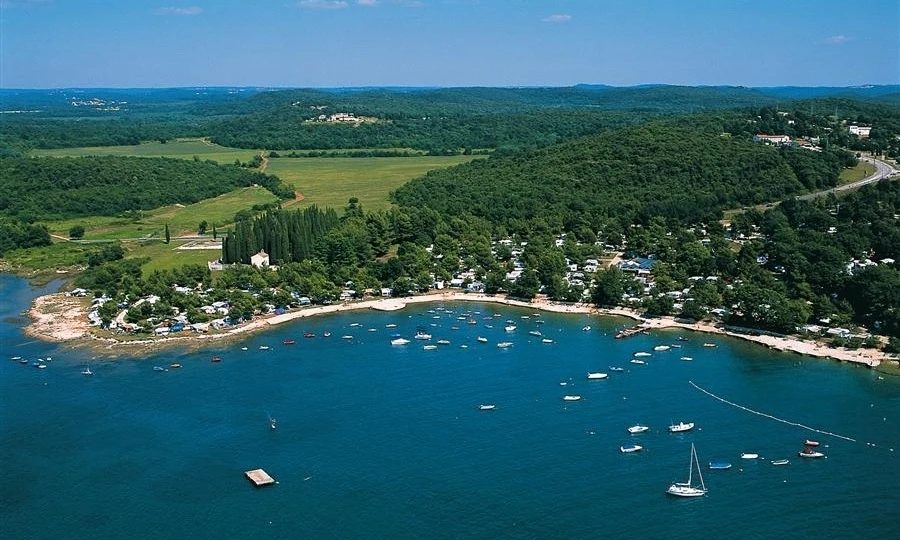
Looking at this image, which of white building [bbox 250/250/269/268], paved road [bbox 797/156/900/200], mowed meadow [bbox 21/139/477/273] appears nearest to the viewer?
white building [bbox 250/250/269/268]

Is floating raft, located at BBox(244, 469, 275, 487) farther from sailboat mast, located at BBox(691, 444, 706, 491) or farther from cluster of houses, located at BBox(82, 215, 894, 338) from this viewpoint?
cluster of houses, located at BBox(82, 215, 894, 338)

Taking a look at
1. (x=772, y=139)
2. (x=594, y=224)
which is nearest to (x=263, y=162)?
(x=594, y=224)

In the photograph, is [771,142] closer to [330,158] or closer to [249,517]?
[330,158]

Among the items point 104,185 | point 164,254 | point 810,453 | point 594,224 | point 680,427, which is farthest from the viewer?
point 104,185

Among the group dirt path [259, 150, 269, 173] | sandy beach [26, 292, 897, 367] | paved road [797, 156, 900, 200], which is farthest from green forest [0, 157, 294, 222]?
paved road [797, 156, 900, 200]

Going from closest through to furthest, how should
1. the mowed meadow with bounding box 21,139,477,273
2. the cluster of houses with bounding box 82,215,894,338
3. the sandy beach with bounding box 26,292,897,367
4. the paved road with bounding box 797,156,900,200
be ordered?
the sandy beach with bounding box 26,292,897,367 → the cluster of houses with bounding box 82,215,894,338 → the mowed meadow with bounding box 21,139,477,273 → the paved road with bounding box 797,156,900,200

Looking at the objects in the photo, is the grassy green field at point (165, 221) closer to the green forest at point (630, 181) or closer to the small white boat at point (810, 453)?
the green forest at point (630, 181)

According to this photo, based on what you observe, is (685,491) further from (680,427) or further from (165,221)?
(165,221)
